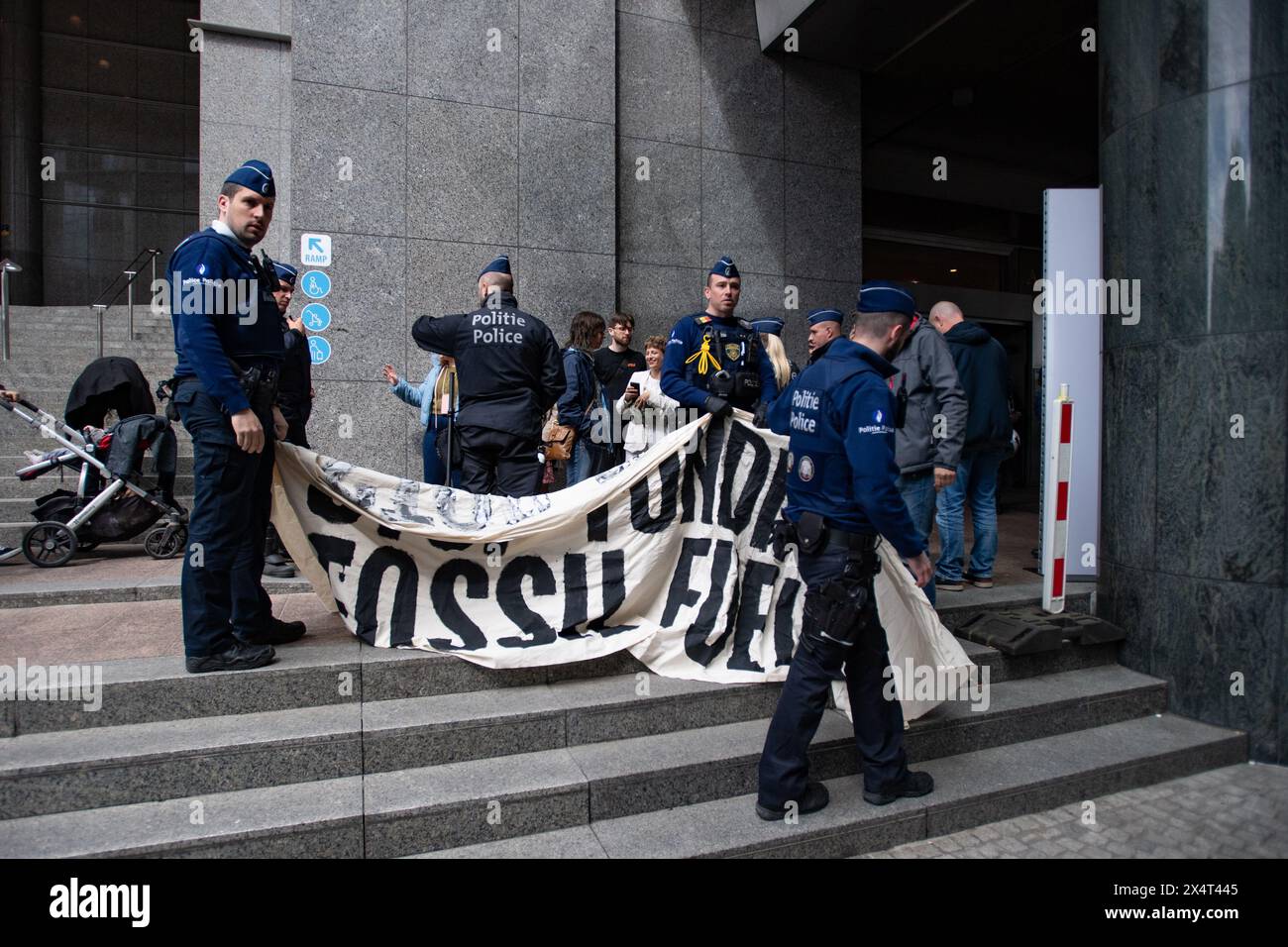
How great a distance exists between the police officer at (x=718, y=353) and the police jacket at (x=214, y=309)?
2198 millimetres

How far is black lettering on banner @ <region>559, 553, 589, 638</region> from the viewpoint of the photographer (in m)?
4.14

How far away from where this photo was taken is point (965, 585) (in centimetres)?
568

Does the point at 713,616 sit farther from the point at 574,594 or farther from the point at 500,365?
the point at 500,365

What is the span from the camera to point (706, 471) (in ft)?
14.8

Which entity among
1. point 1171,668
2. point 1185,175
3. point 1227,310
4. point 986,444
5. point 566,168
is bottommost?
point 1171,668

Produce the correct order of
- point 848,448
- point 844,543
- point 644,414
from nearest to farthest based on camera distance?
point 848,448 → point 844,543 → point 644,414

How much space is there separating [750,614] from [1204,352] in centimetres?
300

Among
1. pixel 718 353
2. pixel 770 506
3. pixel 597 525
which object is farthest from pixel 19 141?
pixel 770 506

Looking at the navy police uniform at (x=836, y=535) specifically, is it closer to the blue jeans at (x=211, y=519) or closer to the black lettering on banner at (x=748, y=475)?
the black lettering on banner at (x=748, y=475)

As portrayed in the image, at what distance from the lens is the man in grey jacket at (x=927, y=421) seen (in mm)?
4762

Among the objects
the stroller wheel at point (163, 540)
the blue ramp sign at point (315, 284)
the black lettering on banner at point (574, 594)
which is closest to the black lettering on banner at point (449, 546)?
the black lettering on banner at point (574, 594)

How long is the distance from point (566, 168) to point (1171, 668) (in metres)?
6.71

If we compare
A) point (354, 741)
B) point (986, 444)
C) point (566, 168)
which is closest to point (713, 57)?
point (566, 168)
